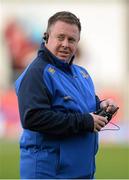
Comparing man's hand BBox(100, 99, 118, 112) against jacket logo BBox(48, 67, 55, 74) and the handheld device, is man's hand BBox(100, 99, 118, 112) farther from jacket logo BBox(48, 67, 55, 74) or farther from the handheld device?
jacket logo BBox(48, 67, 55, 74)

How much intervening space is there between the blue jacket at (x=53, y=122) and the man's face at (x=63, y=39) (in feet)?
0.17

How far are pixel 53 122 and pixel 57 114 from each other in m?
0.05

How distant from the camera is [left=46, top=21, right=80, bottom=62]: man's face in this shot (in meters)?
4.77

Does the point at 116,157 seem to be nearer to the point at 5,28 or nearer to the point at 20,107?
the point at 20,107

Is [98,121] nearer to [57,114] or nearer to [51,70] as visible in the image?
[57,114]

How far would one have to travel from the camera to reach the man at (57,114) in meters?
4.62

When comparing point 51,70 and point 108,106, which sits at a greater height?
point 51,70

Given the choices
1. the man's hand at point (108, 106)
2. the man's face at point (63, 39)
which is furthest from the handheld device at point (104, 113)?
the man's face at point (63, 39)

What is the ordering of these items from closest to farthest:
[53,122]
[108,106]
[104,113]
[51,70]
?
[53,122] → [51,70] → [104,113] → [108,106]

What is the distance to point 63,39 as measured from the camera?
479cm

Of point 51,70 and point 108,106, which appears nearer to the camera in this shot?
point 51,70

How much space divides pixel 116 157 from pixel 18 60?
12002 millimetres

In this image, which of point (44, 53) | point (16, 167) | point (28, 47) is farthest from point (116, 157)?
point (28, 47)

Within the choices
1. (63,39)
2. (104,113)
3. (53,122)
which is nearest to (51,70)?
(63,39)
